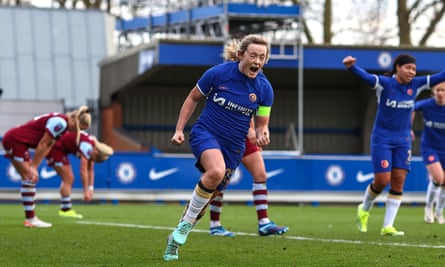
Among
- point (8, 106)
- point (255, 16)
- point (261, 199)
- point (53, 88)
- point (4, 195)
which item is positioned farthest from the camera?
point (53, 88)

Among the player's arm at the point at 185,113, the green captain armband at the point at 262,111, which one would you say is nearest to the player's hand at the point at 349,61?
the green captain armband at the point at 262,111

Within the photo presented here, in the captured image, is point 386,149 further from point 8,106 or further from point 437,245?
point 8,106

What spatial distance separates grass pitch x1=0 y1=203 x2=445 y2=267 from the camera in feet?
32.0

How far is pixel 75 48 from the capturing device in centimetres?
4306

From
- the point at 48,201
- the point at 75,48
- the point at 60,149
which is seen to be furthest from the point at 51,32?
the point at 60,149

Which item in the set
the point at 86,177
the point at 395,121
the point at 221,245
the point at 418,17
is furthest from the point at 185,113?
the point at 418,17

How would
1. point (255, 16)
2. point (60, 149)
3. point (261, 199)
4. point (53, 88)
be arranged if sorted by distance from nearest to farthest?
point (261, 199)
point (60, 149)
point (255, 16)
point (53, 88)

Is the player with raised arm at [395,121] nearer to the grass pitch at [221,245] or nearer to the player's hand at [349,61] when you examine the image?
the player's hand at [349,61]

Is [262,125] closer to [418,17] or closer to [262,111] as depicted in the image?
[262,111]

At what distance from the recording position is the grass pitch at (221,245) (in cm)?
974

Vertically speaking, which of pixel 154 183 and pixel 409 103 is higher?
pixel 409 103

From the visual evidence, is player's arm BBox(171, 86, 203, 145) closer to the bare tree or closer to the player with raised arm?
the player with raised arm

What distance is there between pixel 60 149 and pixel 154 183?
26.7 ft

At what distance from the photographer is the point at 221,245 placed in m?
11.7
